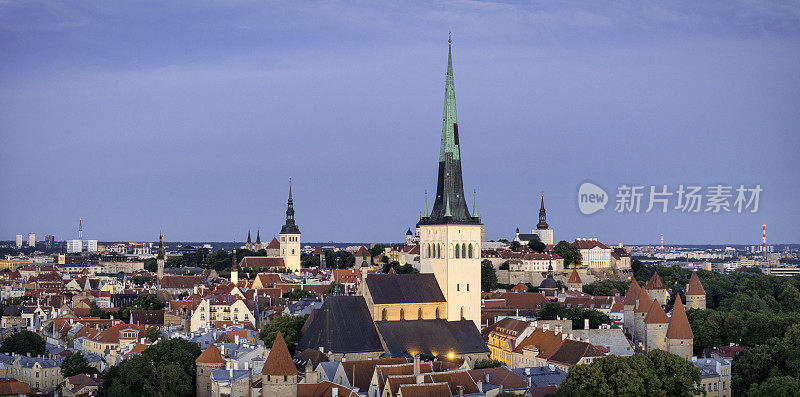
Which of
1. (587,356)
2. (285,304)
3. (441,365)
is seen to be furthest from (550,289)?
(441,365)

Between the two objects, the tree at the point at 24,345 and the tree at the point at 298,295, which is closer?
the tree at the point at 24,345

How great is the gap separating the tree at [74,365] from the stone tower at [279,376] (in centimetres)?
2905

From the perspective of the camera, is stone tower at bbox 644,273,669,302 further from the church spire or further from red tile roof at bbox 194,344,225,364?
red tile roof at bbox 194,344,225,364

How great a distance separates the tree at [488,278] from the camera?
11869 cm

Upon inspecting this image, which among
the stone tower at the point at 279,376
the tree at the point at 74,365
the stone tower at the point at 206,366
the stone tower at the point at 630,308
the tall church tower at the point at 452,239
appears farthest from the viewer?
the stone tower at the point at 630,308

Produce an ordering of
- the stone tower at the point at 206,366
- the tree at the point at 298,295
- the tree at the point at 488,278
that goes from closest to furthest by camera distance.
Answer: the stone tower at the point at 206,366, the tree at the point at 298,295, the tree at the point at 488,278

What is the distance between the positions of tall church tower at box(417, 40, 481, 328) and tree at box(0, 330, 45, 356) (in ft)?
116

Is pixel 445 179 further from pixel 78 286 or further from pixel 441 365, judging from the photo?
pixel 78 286

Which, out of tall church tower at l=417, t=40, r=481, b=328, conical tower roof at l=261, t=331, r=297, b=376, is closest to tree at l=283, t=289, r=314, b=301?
tall church tower at l=417, t=40, r=481, b=328

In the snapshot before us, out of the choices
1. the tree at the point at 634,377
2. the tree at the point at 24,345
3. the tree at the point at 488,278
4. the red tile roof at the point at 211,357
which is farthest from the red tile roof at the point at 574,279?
the red tile roof at the point at 211,357

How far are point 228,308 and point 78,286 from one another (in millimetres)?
57584

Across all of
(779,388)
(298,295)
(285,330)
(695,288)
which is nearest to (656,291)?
(695,288)

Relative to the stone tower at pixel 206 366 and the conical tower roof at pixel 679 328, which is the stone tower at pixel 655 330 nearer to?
the conical tower roof at pixel 679 328

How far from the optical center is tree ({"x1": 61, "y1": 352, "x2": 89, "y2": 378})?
70.9m
